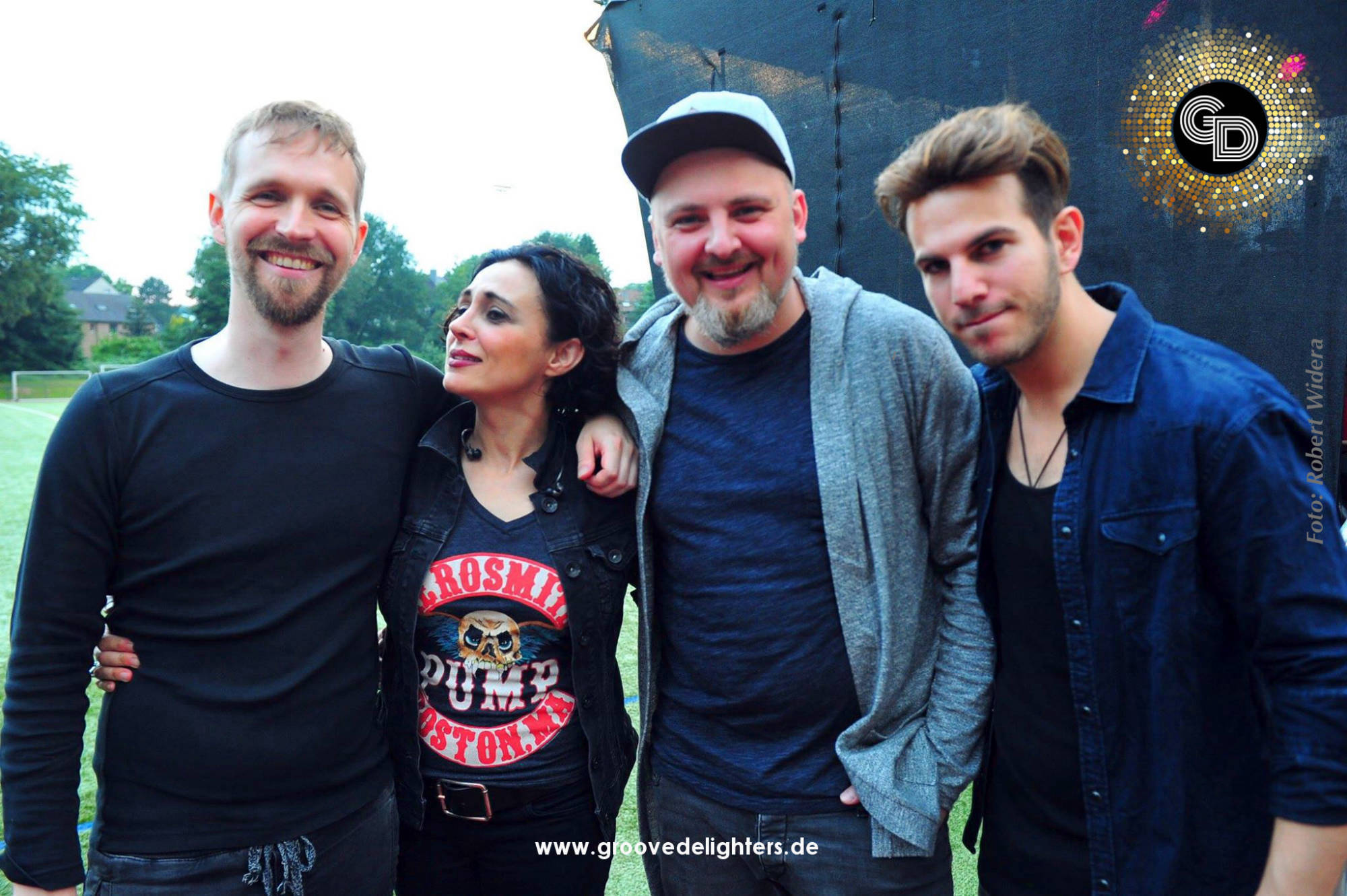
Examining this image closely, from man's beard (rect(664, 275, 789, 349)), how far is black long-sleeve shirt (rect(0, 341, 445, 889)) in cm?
85

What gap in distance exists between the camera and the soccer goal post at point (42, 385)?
29.4m

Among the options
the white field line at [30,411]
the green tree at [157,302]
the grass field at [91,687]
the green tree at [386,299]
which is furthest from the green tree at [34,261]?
the green tree at [157,302]

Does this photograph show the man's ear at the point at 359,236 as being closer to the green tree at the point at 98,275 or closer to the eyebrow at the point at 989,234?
the eyebrow at the point at 989,234

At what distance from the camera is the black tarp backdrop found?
232 centimetres

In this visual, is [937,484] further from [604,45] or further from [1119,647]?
[604,45]

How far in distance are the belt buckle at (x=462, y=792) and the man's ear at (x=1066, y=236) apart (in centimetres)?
159

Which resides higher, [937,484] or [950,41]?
[950,41]

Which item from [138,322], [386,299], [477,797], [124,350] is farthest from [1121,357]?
[138,322]

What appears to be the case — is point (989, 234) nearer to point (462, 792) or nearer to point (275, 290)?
point (275, 290)

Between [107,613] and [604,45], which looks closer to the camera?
[107,613]

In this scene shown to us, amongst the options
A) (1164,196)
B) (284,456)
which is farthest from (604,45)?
(284,456)

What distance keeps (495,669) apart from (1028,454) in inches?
48.4

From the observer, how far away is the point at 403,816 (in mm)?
1931

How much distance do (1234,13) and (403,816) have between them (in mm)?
3015
